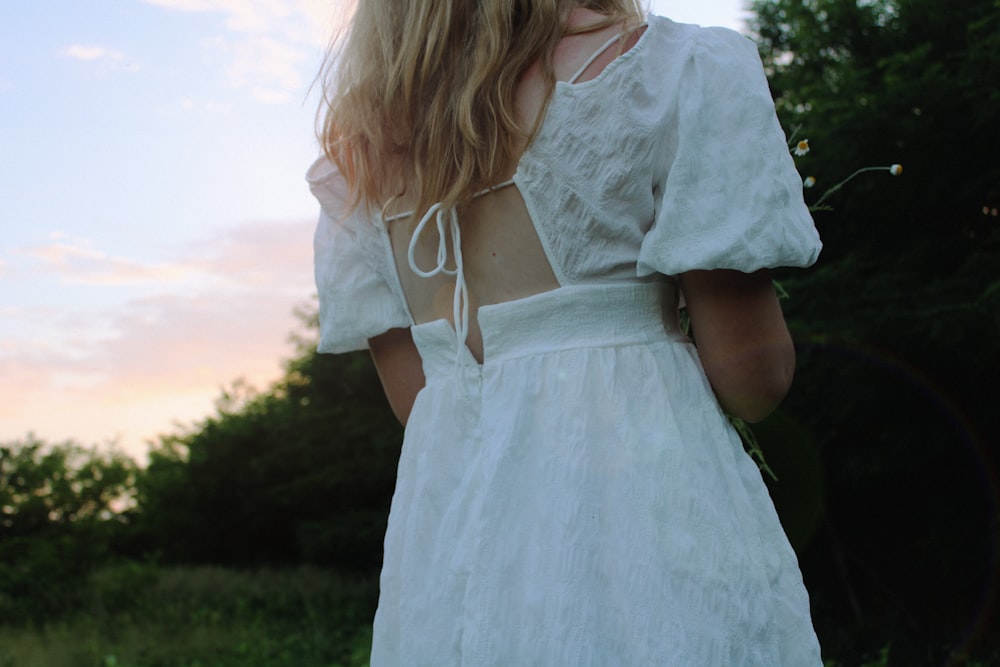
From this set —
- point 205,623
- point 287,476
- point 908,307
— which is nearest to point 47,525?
point 205,623

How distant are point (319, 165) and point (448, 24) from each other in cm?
45

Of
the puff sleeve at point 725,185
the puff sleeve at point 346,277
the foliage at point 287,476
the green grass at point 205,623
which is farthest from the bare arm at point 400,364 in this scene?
the foliage at point 287,476

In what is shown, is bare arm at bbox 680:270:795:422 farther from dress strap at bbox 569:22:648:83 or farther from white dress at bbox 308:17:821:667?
dress strap at bbox 569:22:648:83

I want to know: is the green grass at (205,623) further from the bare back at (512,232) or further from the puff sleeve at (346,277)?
the bare back at (512,232)

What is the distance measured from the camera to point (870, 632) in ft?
16.7

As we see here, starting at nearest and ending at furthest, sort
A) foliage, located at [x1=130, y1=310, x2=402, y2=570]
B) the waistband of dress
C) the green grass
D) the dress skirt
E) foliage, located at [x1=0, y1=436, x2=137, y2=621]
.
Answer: the dress skirt < the waistband of dress < the green grass < foliage, located at [x1=0, y1=436, x2=137, y2=621] < foliage, located at [x1=130, y1=310, x2=402, y2=570]

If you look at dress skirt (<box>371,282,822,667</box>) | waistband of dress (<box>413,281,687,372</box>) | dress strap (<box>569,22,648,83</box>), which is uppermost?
dress strap (<box>569,22,648,83</box>)

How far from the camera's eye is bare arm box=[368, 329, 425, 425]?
159cm

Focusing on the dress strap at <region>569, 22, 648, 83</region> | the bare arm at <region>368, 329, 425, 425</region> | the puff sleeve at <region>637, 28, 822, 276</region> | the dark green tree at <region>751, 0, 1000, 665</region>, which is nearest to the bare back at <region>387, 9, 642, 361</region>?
the dress strap at <region>569, 22, 648, 83</region>

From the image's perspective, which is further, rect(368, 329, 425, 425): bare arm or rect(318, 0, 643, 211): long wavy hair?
rect(368, 329, 425, 425): bare arm

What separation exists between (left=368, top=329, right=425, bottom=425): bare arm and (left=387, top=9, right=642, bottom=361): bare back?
0.25 metres

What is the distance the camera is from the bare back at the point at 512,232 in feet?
4.00

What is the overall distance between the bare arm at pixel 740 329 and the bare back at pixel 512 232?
0.65 feet

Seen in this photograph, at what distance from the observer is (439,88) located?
1.29 m
